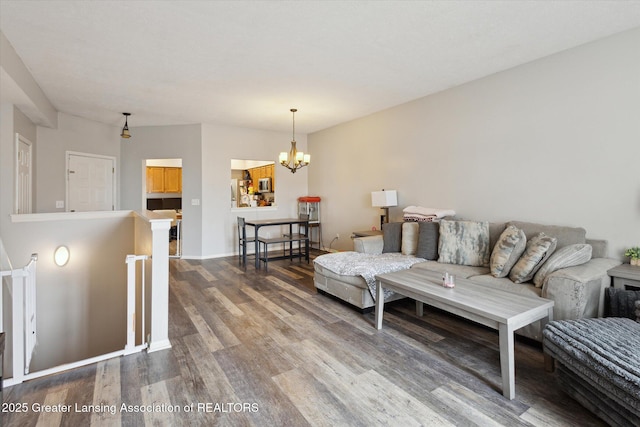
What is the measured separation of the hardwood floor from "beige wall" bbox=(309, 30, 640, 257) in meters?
1.49

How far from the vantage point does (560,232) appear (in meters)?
2.88

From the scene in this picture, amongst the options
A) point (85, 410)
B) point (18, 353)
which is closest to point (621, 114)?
point (85, 410)

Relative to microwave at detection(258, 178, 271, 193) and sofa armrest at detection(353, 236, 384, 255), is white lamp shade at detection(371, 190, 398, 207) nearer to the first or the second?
sofa armrest at detection(353, 236, 384, 255)

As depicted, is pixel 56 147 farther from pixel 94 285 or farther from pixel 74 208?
pixel 94 285

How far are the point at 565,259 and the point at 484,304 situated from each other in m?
1.01

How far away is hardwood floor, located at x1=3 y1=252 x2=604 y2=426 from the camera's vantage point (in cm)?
170

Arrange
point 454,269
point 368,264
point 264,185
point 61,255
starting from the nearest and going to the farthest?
1. point 454,269
2. point 368,264
3. point 61,255
4. point 264,185

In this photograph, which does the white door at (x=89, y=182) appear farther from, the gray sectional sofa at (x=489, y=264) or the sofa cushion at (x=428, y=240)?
the sofa cushion at (x=428, y=240)

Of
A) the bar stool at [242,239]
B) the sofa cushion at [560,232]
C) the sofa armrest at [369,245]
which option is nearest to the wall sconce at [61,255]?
the bar stool at [242,239]

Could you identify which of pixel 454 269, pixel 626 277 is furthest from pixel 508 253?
pixel 626 277

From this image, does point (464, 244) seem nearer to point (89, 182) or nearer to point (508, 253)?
point (508, 253)

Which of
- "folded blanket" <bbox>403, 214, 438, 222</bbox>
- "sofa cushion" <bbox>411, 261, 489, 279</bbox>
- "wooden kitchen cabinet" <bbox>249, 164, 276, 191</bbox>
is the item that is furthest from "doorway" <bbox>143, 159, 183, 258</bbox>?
"sofa cushion" <bbox>411, 261, 489, 279</bbox>

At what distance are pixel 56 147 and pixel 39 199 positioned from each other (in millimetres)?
904

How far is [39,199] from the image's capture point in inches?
187
